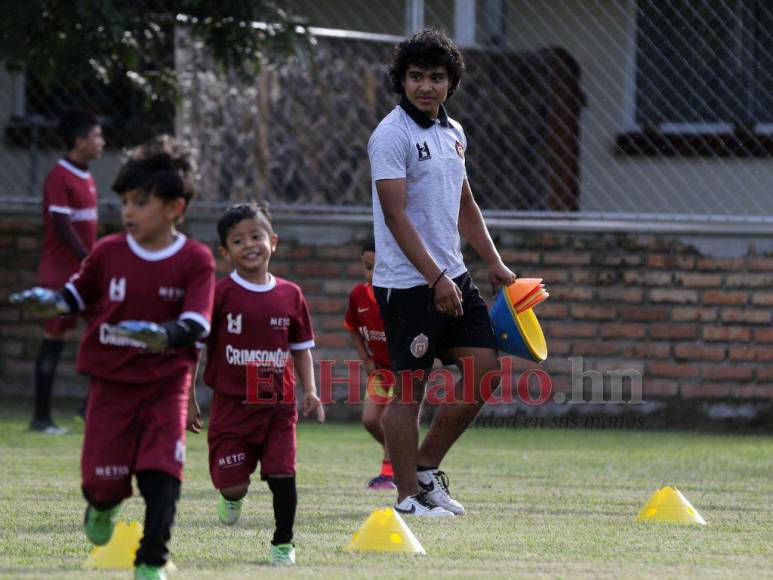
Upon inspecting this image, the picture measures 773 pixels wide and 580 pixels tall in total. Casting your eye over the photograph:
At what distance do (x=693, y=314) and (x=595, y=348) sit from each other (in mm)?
756

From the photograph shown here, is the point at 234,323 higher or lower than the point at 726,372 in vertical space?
higher

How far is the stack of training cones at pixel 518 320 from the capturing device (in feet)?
21.6

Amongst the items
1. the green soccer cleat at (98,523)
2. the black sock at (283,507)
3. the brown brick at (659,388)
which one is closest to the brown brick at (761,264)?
the brown brick at (659,388)

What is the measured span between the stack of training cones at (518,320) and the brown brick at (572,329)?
14.2 ft

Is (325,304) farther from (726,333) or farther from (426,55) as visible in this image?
(426,55)

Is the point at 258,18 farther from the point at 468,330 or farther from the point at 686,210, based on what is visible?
the point at 468,330

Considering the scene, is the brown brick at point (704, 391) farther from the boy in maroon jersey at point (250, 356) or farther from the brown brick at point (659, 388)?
the boy in maroon jersey at point (250, 356)

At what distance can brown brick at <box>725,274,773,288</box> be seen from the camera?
35.6ft

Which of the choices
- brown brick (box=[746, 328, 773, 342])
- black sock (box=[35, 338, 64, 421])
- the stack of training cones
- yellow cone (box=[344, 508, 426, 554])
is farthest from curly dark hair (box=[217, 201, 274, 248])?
brown brick (box=[746, 328, 773, 342])

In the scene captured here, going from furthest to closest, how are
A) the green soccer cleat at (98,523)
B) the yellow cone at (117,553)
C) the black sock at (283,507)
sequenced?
the black sock at (283,507) < the yellow cone at (117,553) < the green soccer cleat at (98,523)

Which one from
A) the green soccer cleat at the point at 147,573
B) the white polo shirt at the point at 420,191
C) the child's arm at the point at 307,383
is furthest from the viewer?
the white polo shirt at the point at 420,191

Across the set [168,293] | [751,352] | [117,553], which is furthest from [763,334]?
[168,293]

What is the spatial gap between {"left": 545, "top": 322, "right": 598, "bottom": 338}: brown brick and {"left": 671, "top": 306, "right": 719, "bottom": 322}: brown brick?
591mm

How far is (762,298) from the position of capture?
10.8 m
